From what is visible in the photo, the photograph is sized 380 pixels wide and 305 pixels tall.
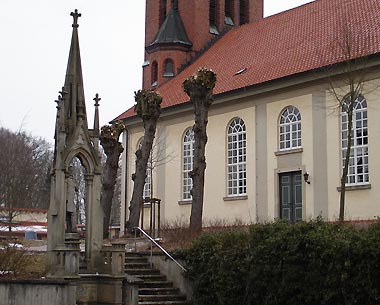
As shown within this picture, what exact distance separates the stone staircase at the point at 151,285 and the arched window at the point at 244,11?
26.4 meters

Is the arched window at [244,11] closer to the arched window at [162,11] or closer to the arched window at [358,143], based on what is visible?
the arched window at [162,11]

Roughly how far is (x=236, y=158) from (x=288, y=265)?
16.7 meters

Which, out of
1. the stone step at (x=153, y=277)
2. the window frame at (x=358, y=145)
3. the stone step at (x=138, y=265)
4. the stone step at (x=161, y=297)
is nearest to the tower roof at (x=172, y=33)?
the window frame at (x=358, y=145)

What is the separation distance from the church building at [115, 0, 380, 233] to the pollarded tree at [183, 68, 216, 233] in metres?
4.21

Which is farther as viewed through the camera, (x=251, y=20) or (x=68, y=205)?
(x=251, y=20)

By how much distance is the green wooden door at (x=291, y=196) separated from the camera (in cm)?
2773

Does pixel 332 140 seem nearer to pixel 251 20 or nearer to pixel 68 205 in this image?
pixel 68 205

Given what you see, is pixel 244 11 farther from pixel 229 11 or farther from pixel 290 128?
pixel 290 128

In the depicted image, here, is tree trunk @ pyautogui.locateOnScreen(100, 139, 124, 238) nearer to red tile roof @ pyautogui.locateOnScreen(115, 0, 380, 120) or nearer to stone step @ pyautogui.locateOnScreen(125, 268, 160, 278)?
red tile roof @ pyautogui.locateOnScreen(115, 0, 380, 120)

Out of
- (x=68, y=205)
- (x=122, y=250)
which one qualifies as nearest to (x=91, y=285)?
(x=122, y=250)

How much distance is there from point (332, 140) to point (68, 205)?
13353 millimetres

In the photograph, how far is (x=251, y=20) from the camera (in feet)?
139

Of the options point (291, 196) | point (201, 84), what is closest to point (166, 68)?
point (291, 196)

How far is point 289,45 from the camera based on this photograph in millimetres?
30656
